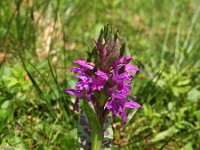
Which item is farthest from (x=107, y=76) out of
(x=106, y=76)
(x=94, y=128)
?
(x=94, y=128)

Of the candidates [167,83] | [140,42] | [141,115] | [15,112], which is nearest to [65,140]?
[15,112]

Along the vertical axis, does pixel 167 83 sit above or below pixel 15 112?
above

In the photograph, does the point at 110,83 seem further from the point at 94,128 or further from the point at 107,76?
the point at 94,128

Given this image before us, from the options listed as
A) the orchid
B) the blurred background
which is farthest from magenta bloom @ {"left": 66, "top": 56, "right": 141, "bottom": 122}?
the blurred background

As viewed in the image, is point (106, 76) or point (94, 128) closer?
point (106, 76)

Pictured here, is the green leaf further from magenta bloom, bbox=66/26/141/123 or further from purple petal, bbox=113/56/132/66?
purple petal, bbox=113/56/132/66

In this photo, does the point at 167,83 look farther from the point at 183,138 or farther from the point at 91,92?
the point at 91,92
